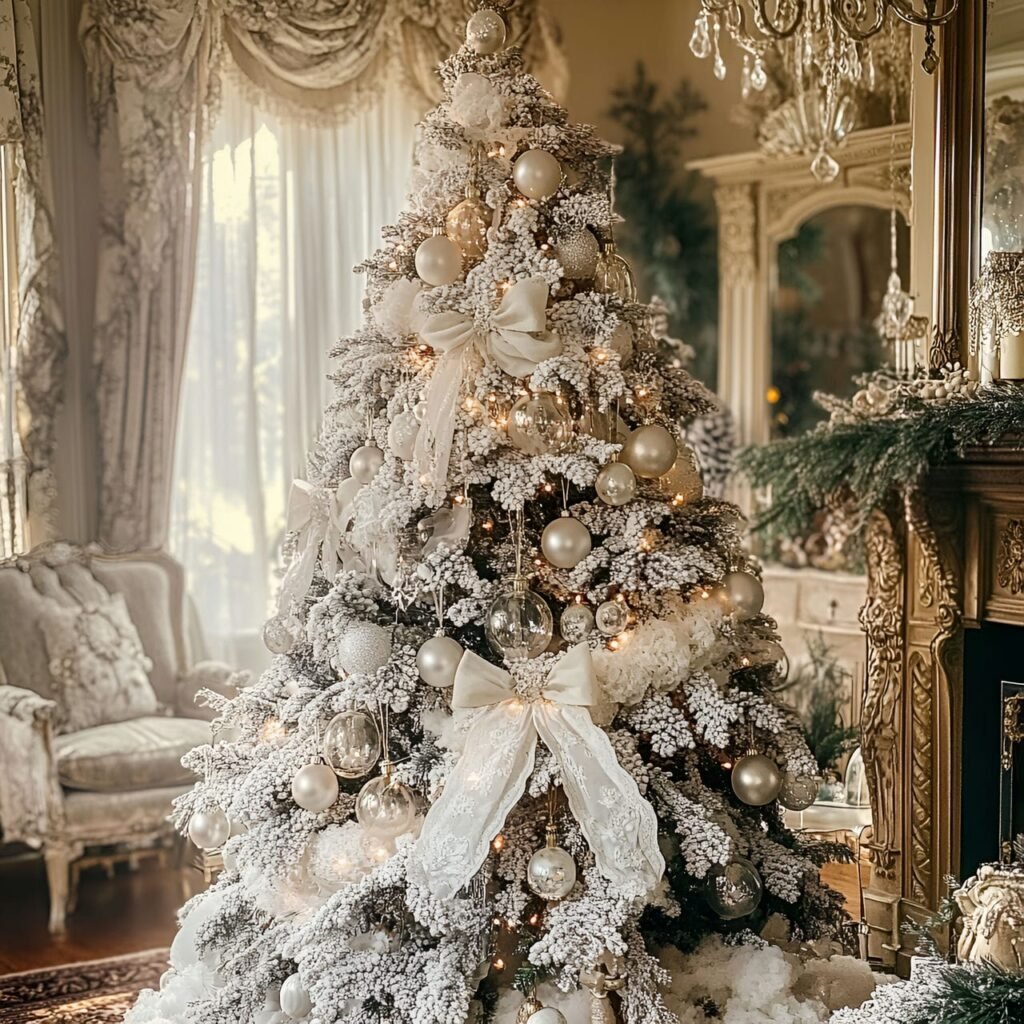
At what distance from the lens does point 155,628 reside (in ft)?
15.8

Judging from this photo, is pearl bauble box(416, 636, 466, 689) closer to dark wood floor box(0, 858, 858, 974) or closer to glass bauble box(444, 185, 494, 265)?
glass bauble box(444, 185, 494, 265)

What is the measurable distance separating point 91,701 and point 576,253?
8.19ft

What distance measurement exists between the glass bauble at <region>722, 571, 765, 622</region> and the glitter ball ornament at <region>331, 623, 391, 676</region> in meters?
0.69

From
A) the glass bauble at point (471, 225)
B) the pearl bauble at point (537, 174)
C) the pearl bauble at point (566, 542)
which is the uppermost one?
the pearl bauble at point (537, 174)

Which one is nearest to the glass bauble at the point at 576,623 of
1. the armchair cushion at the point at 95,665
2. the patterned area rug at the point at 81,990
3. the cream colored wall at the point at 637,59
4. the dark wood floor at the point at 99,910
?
the patterned area rug at the point at 81,990

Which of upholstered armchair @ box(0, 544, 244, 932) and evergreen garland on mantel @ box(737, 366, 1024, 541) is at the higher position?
evergreen garland on mantel @ box(737, 366, 1024, 541)

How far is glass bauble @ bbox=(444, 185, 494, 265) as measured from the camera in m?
2.84

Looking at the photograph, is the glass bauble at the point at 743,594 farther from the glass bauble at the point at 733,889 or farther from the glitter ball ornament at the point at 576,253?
the glitter ball ornament at the point at 576,253

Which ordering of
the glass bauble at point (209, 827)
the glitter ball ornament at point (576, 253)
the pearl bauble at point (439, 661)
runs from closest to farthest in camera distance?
the pearl bauble at point (439, 661)
the glitter ball ornament at point (576, 253)
the glass bauble at point (209, 827)

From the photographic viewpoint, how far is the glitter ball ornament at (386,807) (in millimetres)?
2674

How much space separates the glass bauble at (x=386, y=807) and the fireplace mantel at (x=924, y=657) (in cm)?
154

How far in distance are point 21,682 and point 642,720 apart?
247cm

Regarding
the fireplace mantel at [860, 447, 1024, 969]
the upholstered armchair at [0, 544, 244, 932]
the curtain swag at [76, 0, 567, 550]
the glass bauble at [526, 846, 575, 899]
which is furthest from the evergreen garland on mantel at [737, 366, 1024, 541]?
the curtain swag at [76, 0, 567, 550]

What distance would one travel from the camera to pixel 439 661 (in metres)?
2.67
